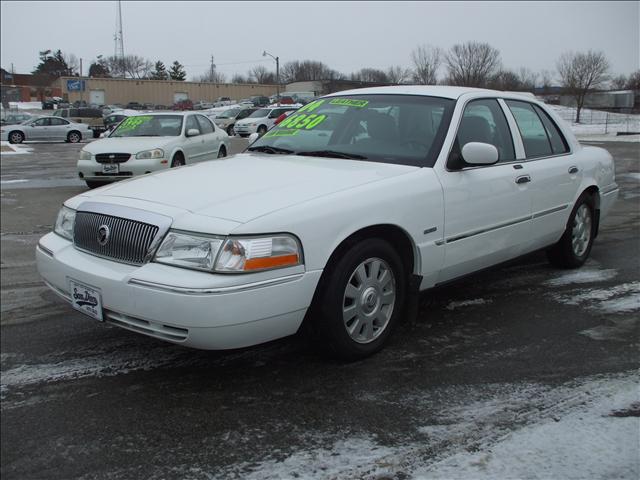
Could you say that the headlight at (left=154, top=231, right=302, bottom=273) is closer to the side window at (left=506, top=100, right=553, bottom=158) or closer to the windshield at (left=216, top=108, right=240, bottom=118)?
the side window at (left=506, top=100, right=553, bottom=158)

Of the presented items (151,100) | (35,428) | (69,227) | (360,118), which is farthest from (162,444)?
(151,100)

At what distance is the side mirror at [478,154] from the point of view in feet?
12.6

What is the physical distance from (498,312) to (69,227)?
120 inches

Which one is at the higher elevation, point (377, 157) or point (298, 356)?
point (377, 157)

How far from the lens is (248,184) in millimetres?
3502

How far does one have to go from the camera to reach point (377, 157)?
4.03m

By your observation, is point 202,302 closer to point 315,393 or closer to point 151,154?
point 315,393

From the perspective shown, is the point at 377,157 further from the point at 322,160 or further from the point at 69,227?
the point at 69,227

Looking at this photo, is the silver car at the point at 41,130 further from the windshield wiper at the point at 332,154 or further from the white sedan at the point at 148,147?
the windshield wiper at the point at 332,154

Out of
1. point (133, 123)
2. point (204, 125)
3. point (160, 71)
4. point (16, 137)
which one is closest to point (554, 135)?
point (204, 125)

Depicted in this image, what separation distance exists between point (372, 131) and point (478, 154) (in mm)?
808

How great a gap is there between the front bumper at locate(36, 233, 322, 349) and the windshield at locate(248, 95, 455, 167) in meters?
1.29

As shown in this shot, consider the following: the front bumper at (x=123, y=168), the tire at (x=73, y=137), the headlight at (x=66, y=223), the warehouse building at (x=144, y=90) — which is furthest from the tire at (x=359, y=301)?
the warehouse building at (x=144, y=90)

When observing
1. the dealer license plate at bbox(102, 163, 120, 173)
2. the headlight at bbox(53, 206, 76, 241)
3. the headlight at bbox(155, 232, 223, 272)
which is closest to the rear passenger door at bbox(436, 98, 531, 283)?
the headlight at bbox(155, 232, 223, 272)
